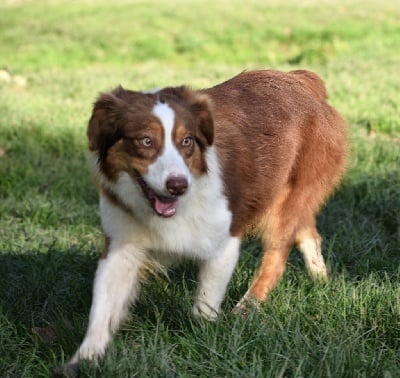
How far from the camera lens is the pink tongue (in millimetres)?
3675

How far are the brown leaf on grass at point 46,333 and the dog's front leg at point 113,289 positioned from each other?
0.20 meters

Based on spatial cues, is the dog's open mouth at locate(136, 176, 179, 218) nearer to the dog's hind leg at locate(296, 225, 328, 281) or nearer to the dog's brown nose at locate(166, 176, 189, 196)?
the dog's brown nose at locate(166, 176, 189, 196)

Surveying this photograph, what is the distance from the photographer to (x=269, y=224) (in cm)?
483

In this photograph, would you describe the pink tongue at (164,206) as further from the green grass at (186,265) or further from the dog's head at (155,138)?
the green grass at (186,265)

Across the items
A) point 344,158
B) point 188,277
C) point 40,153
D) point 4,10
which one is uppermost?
point 344,158

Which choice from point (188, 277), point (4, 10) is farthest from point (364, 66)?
point (4, 10)

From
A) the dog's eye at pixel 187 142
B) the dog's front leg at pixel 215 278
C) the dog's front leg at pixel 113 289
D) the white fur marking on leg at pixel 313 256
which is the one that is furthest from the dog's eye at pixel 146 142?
the white fur marking on leg at pixel 313 256

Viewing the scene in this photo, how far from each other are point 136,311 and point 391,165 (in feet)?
11.3

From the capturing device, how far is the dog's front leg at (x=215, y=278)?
13.2 feet

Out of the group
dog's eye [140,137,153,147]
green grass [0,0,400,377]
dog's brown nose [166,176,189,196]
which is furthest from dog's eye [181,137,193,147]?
green grass [0,0,400,377]

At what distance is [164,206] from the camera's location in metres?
3.68

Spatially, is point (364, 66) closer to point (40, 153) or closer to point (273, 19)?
point (40, 153)

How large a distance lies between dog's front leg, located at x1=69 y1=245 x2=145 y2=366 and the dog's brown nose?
25.2 inches

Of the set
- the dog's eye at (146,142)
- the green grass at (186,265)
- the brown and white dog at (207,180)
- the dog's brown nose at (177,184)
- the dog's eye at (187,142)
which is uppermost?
the dog's eye at (146,142)
